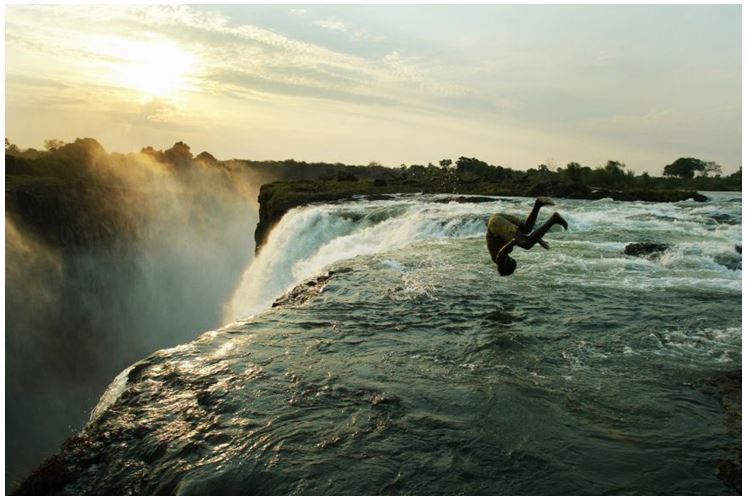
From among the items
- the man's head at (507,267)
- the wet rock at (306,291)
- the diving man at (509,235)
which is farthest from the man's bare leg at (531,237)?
the wet rock at (306,291)

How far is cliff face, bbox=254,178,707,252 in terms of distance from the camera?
33.4 metres

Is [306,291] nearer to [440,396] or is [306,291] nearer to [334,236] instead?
[440,396]

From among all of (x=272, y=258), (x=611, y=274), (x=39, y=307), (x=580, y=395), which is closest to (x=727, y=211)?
(x=611, y=274)

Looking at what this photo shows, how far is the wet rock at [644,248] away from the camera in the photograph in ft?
44.7

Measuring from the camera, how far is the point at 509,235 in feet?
24.8

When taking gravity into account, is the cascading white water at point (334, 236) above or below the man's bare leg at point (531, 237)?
below

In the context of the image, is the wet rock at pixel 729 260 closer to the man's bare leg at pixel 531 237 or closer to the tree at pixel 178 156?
the man's bare leg at pixel 531 237

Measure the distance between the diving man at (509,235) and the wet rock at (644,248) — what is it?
741cm

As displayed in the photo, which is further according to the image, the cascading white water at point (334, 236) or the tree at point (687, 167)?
the tree at point (687, 167)

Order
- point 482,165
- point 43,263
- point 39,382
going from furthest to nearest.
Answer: point 482,165 < point 43,263 < point 39,382

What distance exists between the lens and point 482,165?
7112 cm

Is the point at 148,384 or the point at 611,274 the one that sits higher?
the point at 611,274

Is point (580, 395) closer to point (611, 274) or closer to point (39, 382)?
point (611, 274)

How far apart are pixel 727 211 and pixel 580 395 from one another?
74.9ft
